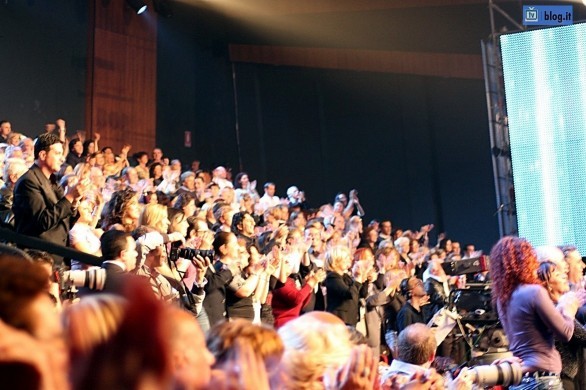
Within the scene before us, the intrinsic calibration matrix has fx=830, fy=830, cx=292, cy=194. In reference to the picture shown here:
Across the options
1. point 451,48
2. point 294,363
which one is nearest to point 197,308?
point 294,363

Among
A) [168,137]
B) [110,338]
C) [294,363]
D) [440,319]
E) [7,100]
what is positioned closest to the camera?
[110,338]

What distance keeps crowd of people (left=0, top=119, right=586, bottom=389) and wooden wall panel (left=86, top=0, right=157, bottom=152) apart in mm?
2701

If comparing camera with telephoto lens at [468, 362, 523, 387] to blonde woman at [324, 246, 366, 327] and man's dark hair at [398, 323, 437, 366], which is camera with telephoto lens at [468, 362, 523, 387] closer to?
man's dark hair at [398, 323, 437, 366]

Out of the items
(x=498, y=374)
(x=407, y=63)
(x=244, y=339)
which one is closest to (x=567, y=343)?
(x=498, y=374)

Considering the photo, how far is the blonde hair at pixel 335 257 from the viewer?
6.88m

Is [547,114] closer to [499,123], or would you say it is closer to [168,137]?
[499,123]

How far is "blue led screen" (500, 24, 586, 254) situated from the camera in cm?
832

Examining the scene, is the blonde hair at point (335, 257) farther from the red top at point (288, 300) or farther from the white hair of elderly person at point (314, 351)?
the white hair of elderly person at point (314, 351)

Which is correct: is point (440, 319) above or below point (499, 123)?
below

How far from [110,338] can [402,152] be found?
1519 cm

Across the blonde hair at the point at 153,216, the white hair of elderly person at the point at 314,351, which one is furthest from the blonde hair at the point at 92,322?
the blonde hair at the point at 153,216

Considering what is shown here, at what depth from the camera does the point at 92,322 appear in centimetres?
99

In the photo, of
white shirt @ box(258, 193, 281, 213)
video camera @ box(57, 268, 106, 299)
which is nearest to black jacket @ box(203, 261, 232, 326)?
video camera @ box(57, 268, 106, 299)

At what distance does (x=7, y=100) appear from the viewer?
12.0 metres
